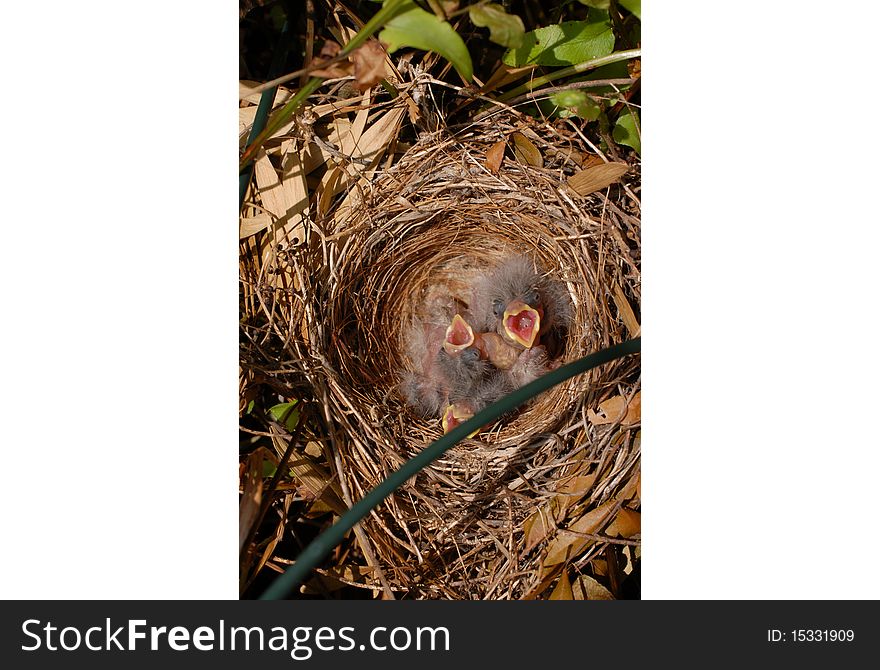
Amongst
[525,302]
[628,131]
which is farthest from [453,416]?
[628,131]

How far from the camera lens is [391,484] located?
0.79m

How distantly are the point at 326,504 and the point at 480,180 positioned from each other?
70 centimetres

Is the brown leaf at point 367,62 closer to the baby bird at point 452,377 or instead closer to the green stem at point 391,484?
the green stem at point 391,484

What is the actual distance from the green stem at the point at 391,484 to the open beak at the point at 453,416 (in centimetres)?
51

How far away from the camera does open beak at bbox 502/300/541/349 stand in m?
1.33

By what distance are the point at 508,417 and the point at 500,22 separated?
804mm

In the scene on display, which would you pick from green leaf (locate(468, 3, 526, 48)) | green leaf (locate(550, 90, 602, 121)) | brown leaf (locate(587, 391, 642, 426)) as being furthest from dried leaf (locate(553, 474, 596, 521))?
green leaf (locate(468, 3, 526, 48))

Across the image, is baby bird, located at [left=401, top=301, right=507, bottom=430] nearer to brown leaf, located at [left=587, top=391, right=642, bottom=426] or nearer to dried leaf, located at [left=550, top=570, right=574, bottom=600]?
brown leaf, located at [left=587, top=391, right=642, bottom=426]

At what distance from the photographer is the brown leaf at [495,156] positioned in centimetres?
119

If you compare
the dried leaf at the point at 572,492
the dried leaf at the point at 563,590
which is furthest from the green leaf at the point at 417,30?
the dried leaf at the point at 563,590
